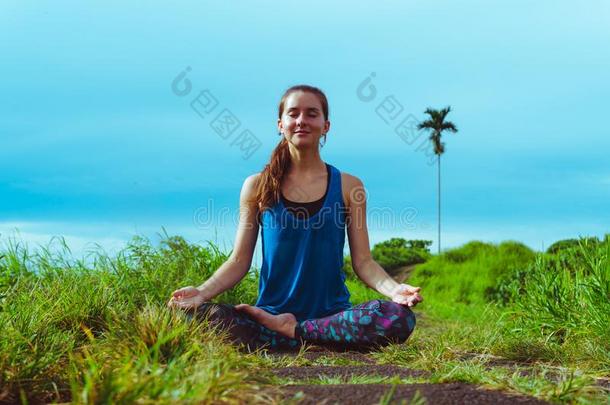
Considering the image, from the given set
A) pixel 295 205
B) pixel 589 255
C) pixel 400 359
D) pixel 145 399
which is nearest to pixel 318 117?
pixel 295 205

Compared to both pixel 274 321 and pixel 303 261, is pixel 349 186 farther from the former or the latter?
pixel 274 321

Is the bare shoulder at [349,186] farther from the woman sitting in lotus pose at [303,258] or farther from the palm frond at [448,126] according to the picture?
the palm frond at [448,126]

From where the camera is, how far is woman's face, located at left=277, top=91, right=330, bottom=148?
5031mm

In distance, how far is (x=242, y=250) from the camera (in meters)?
5.36

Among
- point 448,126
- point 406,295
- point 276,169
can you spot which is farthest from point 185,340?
point 448,126

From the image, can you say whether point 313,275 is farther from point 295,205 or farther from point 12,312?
point 12,312

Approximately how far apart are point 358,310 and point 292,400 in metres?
2.67

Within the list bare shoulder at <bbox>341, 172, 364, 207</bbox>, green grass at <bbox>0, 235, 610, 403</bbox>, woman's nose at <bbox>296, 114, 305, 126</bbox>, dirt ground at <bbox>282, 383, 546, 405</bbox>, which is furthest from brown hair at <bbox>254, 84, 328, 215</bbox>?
dirt ground at <bbox>282, 383, 546, 405</bbox>

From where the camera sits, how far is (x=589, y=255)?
206 inches

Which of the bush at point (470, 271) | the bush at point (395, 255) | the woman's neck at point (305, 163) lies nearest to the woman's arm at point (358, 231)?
the woman's neck at point (305, 163)

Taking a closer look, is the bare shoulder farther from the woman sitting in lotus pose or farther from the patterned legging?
the patterned legging

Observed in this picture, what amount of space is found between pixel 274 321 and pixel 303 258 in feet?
1.78

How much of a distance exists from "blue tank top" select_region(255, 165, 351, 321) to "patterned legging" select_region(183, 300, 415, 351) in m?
0.27

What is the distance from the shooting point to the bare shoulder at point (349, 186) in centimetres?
→ 540
